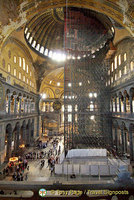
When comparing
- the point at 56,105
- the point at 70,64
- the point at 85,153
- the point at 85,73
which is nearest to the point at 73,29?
the point at 70,64

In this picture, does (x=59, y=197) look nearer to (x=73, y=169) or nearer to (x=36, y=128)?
(x=73, y=169)

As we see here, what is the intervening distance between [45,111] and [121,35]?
74.5 ft

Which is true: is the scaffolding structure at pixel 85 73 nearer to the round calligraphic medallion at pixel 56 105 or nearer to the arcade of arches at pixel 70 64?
the arcade of arches at pixel 70 64

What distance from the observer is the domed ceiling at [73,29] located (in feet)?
58.3

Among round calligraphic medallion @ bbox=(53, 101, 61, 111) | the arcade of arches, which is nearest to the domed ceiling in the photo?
the arcade of arches

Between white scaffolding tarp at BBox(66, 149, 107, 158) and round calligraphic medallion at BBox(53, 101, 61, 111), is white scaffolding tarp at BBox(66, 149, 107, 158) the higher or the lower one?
the lower one

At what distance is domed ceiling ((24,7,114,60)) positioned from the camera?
17.8m

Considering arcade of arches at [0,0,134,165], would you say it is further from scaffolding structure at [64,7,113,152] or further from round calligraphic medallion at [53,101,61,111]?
round calligraphic medallion at [53,101,61,111]

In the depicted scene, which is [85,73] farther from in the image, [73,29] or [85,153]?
[85,153]

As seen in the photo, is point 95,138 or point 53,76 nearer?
point 95,138

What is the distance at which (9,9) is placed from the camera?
27.1 ft

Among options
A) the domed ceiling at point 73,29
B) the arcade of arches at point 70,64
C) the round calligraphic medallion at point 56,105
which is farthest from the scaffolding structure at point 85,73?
the round calligraphic medallion at point 56,105

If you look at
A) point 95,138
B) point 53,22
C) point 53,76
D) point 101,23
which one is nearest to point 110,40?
point 101,23

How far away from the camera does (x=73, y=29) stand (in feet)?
59.0
